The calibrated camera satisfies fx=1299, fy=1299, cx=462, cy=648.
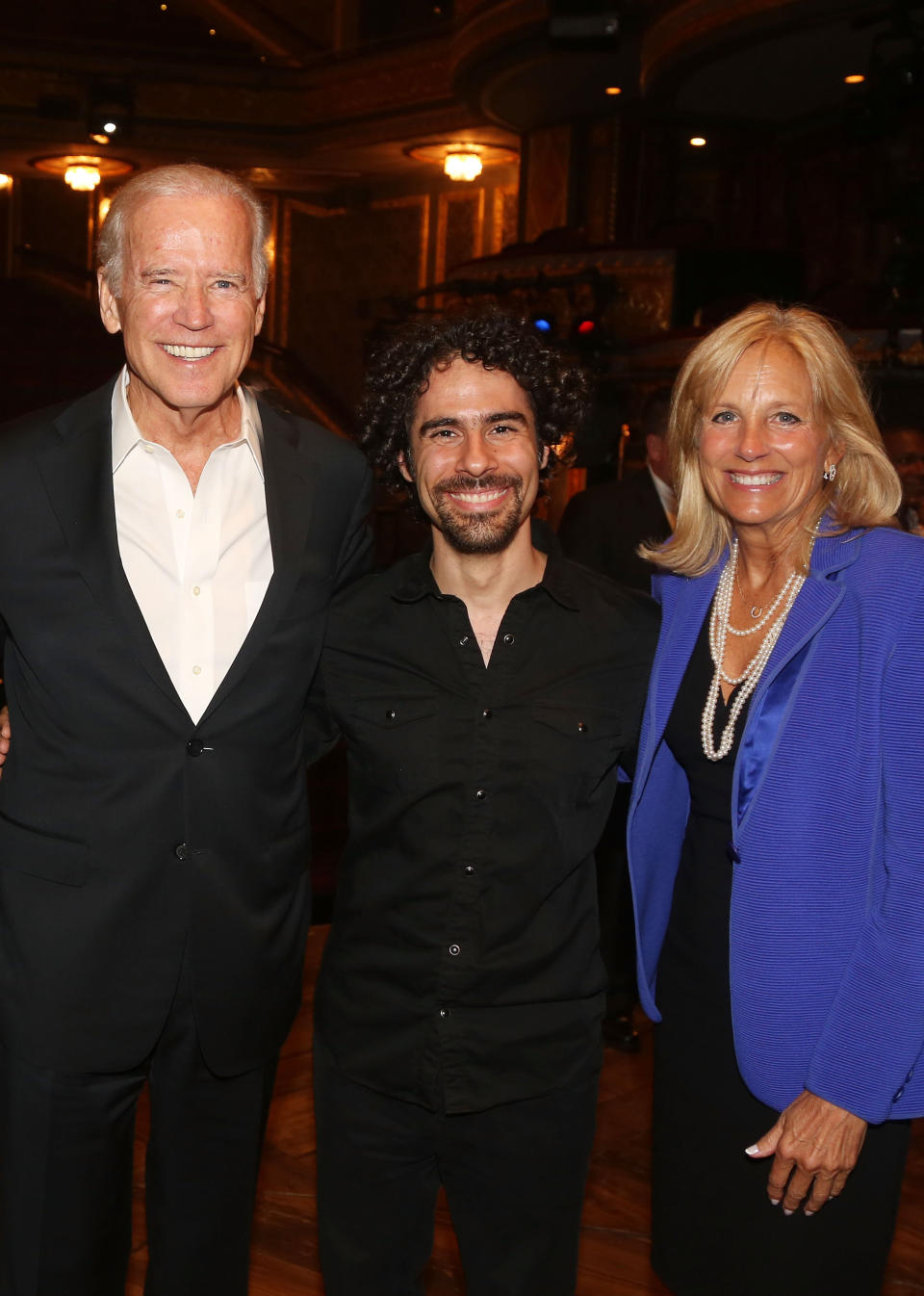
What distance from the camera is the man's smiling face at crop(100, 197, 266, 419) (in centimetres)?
186

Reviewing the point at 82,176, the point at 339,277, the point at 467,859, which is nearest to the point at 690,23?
the point at 339,277

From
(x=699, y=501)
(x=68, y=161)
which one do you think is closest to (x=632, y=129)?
(x=68, y=161)

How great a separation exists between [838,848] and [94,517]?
1.10 m

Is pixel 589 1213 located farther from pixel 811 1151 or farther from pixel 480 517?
pixel 480 517

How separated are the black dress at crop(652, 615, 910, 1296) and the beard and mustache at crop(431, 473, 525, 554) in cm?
33

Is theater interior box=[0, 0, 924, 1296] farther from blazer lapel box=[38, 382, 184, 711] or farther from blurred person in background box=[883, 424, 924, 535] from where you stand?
blazer lapel box=[38, 382, 184, 711]

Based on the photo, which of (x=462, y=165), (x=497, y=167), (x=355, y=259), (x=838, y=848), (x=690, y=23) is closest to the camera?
(x=838, y=848)

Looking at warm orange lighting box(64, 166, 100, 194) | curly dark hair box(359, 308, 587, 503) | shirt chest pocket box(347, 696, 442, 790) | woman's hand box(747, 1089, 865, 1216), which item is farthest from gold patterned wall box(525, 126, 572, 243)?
woman's hand box(747, 1089, 865, 1216)

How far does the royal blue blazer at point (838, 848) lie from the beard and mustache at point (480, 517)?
0.45 metres

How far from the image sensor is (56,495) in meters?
1.81

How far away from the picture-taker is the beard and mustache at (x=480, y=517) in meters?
1.96

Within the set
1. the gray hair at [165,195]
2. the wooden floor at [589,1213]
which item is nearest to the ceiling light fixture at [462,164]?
the wooden floor at [589,1213]

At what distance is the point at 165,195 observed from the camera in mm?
1920

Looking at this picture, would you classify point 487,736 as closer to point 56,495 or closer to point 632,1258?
point 56,495
